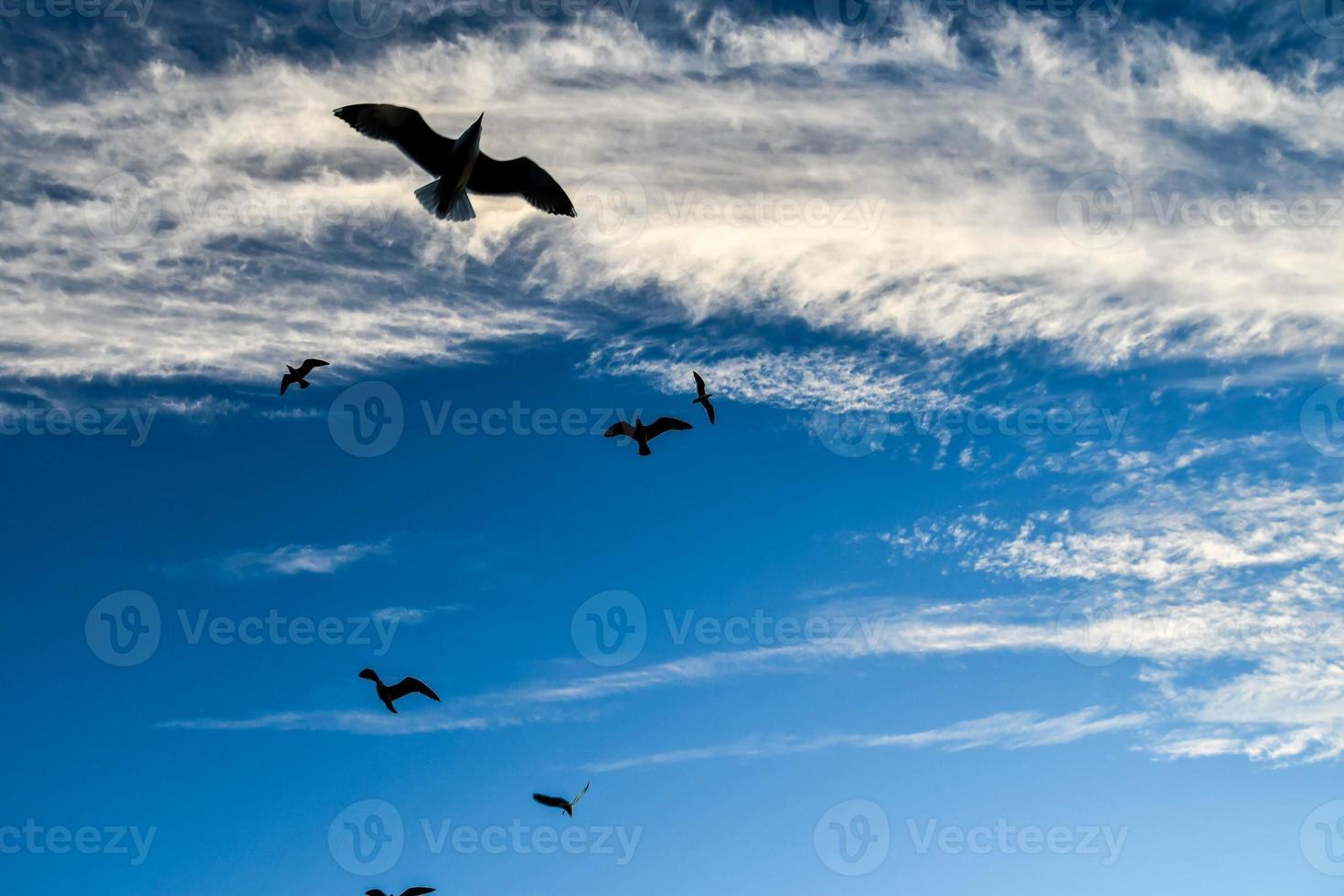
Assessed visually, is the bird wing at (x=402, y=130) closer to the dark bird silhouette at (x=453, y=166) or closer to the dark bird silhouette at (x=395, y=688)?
the dark bird silhouette at (x=453, y=166)

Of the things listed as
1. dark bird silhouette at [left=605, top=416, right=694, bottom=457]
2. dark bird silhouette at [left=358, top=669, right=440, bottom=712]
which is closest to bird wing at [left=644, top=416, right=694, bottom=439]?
dark bird silhouette at [left=605, top=416, right=694, bottom=457]

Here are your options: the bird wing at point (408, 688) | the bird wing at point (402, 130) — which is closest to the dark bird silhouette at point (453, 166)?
the bird wing at point (402, 130)

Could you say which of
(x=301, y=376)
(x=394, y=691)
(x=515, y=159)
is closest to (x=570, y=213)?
(x=515, y=159)

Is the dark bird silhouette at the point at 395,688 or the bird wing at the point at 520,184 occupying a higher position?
the bird wing at the point at 520,184

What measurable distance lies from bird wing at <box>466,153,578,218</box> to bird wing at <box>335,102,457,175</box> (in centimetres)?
112

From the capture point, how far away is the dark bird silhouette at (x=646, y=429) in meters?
36.8

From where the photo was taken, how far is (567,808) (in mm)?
35938

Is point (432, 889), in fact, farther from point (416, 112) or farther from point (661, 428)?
point (416, 112)

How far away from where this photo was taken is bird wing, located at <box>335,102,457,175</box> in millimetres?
34000

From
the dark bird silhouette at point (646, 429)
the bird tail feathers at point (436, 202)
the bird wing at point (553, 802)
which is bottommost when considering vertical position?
the bird wing at point (553, 802)

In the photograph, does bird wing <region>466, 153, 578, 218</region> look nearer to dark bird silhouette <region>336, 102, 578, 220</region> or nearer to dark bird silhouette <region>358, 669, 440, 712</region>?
dark bird silhouette <region>336, 102, 578, 220</region>

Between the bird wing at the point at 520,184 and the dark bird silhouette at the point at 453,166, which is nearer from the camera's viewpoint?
the dark bird silhouette at the point at 453,166

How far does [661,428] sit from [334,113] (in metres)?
11.7

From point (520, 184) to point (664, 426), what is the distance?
7.48 metres
